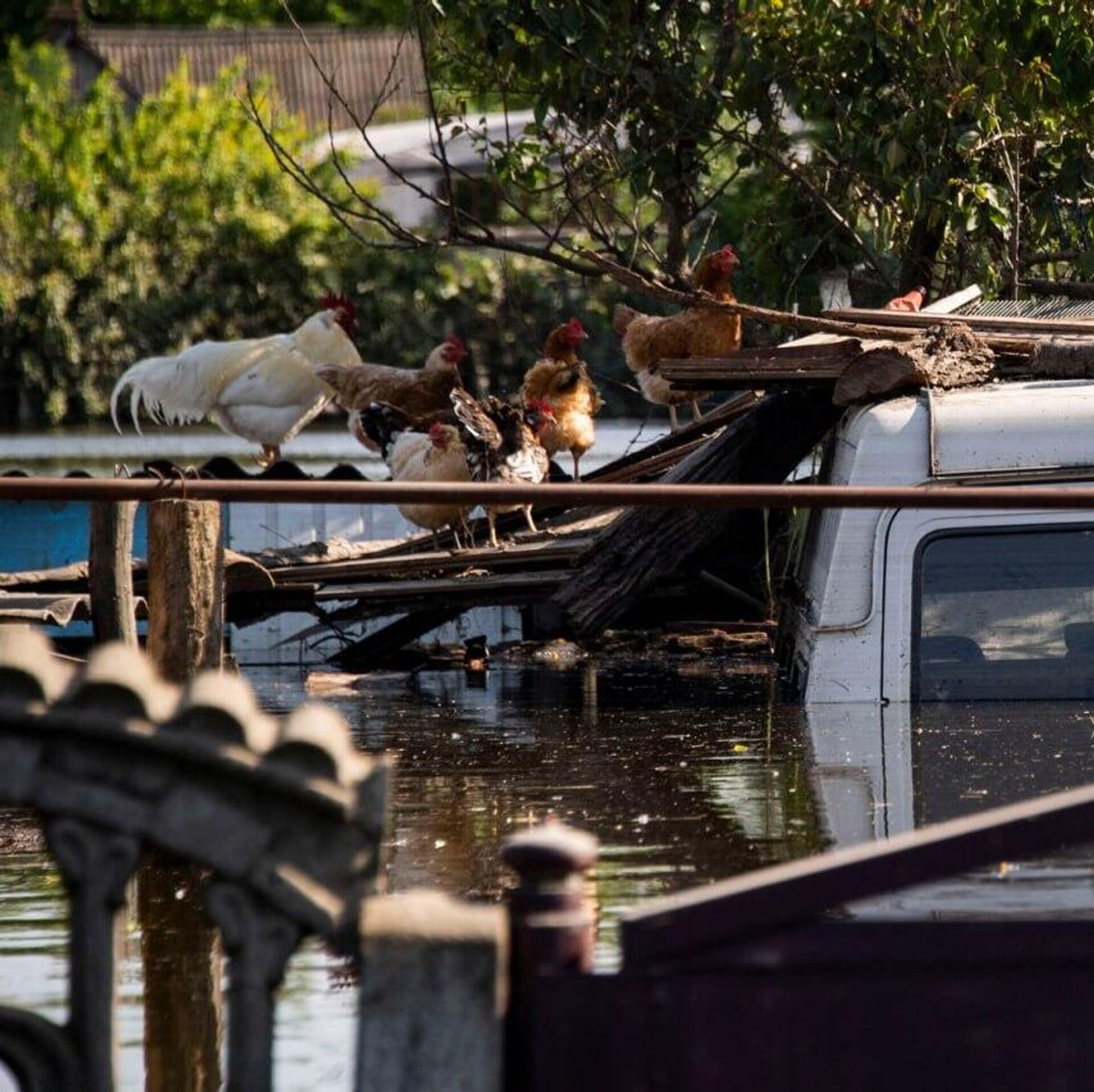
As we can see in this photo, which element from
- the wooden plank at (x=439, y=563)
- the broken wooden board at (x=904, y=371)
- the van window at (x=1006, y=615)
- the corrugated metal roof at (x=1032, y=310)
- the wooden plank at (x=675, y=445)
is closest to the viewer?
the van window at (x=1006, y=615)

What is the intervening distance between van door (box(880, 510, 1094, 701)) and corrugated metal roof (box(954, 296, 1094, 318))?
1.97 meters

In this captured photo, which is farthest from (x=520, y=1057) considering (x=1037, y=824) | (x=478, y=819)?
(x=478, y=819)

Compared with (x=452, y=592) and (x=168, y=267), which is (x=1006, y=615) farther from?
(x=168, y=267)

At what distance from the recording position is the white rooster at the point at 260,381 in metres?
13.4

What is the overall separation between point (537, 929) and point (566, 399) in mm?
8884

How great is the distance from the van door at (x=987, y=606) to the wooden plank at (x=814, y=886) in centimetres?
292

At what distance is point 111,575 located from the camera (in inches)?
219

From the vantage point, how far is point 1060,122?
984 cm

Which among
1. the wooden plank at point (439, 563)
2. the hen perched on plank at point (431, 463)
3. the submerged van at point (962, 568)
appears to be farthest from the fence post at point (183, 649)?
the hen perched on plank at point (431, 463)

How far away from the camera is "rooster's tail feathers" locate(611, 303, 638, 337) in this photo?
40.3 feet

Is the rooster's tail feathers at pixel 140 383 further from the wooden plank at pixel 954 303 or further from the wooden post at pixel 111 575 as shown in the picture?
the wooden post at pixel 111 575

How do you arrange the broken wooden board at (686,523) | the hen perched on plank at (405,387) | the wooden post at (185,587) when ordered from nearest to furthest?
the wooden post at (185,587), the broken wooden board at (686,523), the hen perched on plank at (405,387)

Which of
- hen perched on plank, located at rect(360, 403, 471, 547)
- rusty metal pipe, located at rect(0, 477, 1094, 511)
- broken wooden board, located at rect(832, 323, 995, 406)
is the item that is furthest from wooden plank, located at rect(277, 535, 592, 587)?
rusty metal pipe, located at rect(0, 477, 1094, 511)

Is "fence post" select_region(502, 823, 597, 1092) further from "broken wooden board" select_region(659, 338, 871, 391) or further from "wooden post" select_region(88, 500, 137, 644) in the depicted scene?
"broken wooden board" select_region(659, 338, 871, 391)
